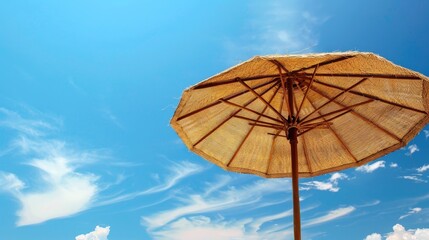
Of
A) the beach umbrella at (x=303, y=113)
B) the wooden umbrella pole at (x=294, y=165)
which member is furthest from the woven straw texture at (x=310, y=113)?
the wooden umbrella pole at (x=294, y=165)

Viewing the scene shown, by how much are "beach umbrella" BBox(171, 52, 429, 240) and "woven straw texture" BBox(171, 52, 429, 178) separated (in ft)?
0.05

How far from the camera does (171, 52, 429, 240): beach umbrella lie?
515 cm

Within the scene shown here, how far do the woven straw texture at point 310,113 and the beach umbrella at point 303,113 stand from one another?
17mm

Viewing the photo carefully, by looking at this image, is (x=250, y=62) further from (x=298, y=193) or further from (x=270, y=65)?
(x=298, y=193)

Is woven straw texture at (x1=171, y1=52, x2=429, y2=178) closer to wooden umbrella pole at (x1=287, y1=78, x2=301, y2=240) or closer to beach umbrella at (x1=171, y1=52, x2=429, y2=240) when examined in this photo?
beach umbrella at (x1=171, y1=52, x2=429, y2=240)

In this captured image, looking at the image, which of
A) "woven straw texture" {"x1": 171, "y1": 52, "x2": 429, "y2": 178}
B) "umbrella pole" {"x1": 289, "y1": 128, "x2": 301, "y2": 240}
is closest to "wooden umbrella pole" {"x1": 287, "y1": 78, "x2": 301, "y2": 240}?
"umbrella pole" {"x1": 289, "y1": 128, "x2": 301, "y2": 240}

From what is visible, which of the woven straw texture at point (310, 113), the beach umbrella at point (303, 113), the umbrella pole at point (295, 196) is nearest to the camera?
the umbrella pole at point (295, 196)

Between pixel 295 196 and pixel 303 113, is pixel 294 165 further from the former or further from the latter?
pixel 303 113

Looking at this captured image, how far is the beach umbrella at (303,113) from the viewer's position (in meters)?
5.15

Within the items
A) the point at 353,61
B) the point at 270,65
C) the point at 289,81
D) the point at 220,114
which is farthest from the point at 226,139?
the point at 353,61

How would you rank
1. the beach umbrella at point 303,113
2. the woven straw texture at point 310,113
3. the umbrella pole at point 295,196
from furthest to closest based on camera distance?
the woven straw texture at point 310,113
the beach umbrella at point 303,113
the umbrella pole at point 295,196

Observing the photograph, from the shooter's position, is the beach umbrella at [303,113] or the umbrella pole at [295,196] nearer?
the umbrella pole at [295,196]

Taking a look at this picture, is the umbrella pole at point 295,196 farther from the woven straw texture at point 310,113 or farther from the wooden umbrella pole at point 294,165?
the woven straw texture at point 310,113

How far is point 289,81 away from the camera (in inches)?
234
